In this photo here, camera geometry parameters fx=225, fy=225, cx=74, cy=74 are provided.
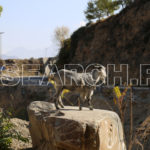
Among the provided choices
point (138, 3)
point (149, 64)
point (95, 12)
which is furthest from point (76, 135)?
point (95, 12)

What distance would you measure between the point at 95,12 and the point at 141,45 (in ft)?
37.0

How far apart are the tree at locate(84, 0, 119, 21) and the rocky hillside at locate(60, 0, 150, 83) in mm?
2609

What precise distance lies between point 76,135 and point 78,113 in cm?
85

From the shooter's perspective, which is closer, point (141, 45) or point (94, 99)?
point (94, 99)

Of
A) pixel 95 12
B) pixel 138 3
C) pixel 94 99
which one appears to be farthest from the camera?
pixel 95 12

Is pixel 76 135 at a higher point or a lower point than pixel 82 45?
lower

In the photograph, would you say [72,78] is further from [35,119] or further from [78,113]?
[35,119]

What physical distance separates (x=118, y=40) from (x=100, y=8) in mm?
7988

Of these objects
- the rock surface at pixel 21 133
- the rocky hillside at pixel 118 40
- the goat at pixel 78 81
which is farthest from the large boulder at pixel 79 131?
the rocky hillside at pixel 118 40

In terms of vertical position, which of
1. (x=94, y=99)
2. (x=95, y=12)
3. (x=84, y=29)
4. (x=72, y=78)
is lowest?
(x=94, y=99)

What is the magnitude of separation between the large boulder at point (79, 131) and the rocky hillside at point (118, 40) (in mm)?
14775

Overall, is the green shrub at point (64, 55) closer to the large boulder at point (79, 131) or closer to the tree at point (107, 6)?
the tree at point (107, 6)

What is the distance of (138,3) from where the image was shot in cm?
2327

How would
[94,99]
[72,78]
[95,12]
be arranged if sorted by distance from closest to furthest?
[72,78] → [94,99] → [95,12]
